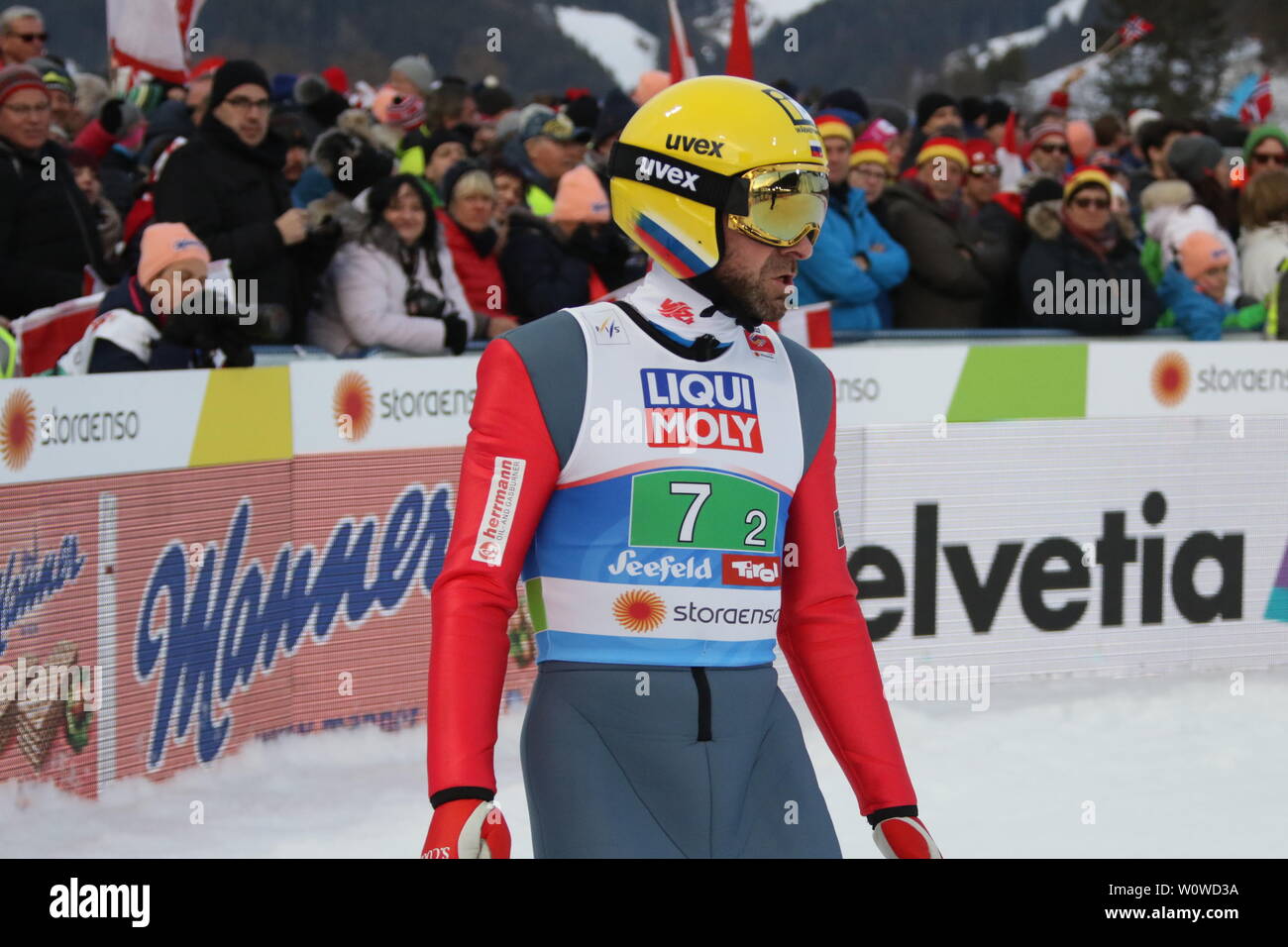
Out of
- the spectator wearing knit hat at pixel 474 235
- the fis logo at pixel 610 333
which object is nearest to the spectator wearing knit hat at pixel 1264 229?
the spectator wearing knit hat at pixel 474 235

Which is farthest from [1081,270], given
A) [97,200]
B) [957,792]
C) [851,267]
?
[97,200]

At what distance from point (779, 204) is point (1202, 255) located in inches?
254

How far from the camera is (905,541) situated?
7562 mm

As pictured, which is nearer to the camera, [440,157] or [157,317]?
[157,317]

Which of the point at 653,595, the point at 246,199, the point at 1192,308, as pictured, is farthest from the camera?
the point at 1192,308

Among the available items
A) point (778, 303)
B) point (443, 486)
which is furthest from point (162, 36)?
point (778, 303)

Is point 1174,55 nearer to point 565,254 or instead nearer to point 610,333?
point 565,254

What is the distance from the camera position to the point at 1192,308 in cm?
860

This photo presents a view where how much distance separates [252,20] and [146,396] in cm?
1872

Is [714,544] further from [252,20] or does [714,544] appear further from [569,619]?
[252,20]

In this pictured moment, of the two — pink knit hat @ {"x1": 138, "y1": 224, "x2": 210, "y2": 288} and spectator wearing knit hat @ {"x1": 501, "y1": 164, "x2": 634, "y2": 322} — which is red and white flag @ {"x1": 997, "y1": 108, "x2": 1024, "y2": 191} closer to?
spectator wearing knit hat @ {"x1": 501, "y1": 164, "x2": 634, "y2": 322}

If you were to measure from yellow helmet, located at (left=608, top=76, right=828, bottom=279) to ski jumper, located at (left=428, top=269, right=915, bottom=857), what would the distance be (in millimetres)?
90
